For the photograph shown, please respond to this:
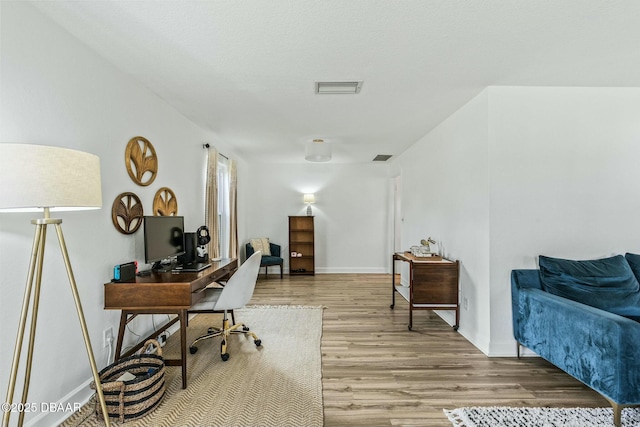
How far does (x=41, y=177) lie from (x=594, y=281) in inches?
145

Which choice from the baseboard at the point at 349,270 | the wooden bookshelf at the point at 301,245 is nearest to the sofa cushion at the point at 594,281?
the baseboard at the point at 349,270

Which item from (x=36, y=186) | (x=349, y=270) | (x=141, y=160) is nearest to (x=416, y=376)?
(x=36, y=186)

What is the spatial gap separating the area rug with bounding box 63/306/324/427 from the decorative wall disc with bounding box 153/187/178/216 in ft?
4.38

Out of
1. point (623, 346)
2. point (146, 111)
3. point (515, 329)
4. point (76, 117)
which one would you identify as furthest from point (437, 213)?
point (76, 117)

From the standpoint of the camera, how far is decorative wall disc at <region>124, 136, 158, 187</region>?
102 inches

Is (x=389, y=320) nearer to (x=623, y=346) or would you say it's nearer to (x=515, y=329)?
(x=515, y=329)

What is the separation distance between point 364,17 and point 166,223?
241 cm

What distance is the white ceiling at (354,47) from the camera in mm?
1734

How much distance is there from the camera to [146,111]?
2842 millimetres

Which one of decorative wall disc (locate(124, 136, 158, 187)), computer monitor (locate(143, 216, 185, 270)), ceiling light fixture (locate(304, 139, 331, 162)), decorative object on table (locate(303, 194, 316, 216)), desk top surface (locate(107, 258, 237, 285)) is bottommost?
desk top surface (locate(107, 258, 237, 285))

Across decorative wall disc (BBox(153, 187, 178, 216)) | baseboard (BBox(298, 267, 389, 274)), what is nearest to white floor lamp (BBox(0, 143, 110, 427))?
decorative wall disc (BBox(153, 187, 178, 216))

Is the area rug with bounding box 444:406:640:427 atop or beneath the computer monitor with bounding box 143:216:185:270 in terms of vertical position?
beneath

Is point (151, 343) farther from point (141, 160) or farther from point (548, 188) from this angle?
point (548, 188)

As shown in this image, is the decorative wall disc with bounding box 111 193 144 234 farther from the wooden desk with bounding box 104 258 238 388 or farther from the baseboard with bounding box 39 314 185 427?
the baseboard with bounding box 39 314 185 427
